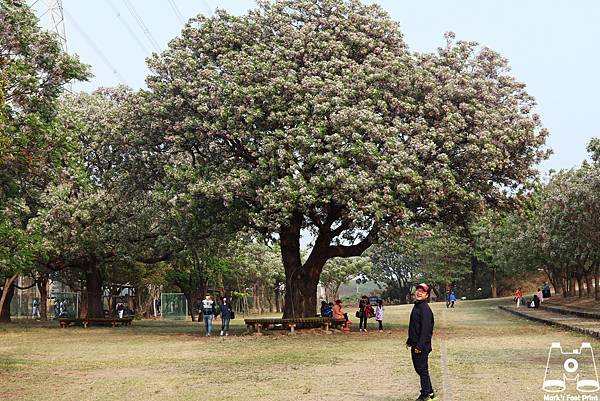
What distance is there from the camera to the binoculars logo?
13.6 m

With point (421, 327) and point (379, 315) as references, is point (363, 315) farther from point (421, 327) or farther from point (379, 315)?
point (421, 327)

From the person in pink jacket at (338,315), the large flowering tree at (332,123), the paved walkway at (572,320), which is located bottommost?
the paved walkway at (572,320)

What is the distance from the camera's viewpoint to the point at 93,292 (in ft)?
162

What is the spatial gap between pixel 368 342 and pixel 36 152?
1270cm

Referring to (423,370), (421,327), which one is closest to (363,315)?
(421,327)

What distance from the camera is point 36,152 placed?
23.1 meters

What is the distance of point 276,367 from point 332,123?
13.2 m

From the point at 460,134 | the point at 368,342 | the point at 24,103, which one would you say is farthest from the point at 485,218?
the point at 24,103

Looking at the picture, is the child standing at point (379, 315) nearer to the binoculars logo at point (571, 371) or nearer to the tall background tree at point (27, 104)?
the binoculars logo at point (571, 371)

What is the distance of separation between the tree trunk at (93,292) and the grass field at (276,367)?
1769cm

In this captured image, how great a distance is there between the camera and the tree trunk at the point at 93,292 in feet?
160

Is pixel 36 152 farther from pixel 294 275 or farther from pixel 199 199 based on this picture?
pixel 294 275

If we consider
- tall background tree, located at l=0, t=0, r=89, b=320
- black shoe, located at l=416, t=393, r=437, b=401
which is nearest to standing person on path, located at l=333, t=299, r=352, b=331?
tall background tree, located at l=0, t=0, r=89, b=320

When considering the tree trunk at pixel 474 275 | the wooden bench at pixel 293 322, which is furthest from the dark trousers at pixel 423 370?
the tree trunk at pixel 474 275
